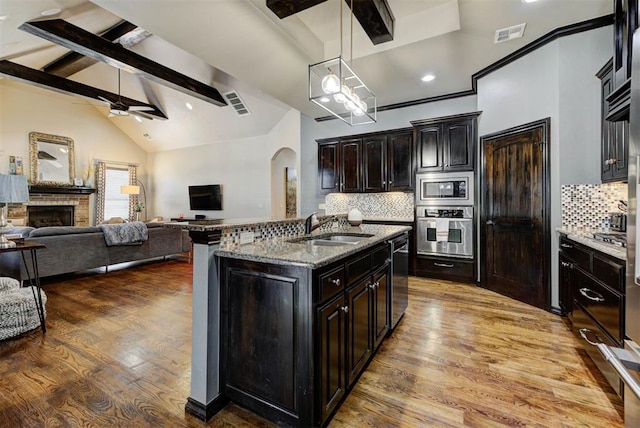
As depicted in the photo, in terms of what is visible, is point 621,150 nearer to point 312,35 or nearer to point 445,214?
point 445,214

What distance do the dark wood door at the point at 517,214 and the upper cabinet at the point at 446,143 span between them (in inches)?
9.5

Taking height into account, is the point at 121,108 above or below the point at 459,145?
above

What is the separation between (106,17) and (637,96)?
651cm

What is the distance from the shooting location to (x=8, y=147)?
709 centimetres

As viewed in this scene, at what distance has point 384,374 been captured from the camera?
82.8 inches

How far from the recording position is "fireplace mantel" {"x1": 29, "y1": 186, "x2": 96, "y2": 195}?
7.42 m

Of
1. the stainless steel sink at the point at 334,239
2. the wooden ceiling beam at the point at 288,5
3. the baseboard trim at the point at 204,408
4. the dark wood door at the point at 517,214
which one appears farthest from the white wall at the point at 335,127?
the baseboard trim at the point at 204,408

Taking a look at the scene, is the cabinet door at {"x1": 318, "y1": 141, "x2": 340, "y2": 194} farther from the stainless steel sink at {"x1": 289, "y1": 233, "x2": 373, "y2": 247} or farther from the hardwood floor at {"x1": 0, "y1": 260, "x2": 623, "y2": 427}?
the hardwood floor at {"x1": 0, "y1": 260, "x2": 623, "y2": 427}

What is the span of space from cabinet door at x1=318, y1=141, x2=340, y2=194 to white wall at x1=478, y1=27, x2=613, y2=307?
3.05 m

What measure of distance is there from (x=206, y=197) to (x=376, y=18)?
7.15 m

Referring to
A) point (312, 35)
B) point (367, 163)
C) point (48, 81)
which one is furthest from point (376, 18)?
point (48, 81)

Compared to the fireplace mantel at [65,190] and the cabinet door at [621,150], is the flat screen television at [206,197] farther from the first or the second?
the cabinet door at [621,150]

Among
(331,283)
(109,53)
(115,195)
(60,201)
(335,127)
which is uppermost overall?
(109,53)

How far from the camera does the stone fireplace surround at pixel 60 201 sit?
7202 mm
